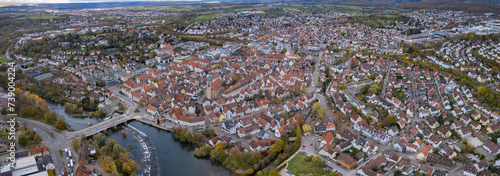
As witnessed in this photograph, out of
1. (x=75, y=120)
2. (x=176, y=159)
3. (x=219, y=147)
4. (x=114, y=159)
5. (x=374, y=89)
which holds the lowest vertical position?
(x=176, y=159)

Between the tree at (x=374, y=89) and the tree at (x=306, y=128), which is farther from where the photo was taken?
the tree at (x=374, y=89)

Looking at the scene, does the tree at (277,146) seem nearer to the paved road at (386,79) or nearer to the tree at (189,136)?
the tree at (189,136)

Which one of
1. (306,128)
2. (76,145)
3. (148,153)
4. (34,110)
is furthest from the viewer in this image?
(34,110)

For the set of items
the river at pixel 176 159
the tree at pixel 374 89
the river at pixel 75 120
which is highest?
the tree at pixel 374 89

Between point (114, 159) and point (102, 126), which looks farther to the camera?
point (102, 126)

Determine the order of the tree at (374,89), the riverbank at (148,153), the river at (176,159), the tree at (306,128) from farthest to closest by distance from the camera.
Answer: the tree at (374,89), the tree at (306,128), the river at (176,159), the riverbank at (148,153)

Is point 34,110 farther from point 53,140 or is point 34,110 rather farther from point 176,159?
point 176,159

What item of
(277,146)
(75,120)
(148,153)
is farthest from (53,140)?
(277,146)

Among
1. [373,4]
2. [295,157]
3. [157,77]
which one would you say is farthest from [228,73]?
[373,4]

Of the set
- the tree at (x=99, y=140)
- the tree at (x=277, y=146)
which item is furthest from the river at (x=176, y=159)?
the tree at (x=277, y=146)
